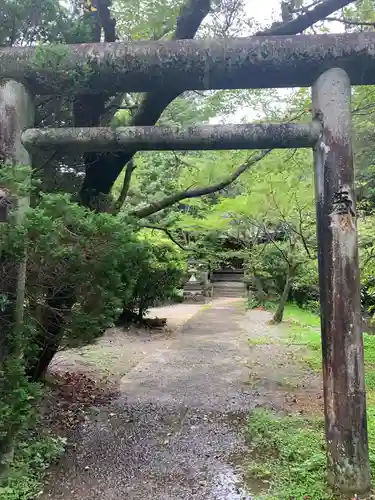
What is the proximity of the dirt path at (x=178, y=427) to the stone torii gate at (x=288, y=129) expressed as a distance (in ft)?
3.75

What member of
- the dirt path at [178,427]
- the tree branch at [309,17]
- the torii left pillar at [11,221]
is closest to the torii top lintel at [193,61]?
the torii left pillar at [11,221]

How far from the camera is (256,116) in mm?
8977

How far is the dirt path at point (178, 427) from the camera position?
3580 mm

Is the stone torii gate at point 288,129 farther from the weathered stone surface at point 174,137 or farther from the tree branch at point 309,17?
the tree branch at point 309,17

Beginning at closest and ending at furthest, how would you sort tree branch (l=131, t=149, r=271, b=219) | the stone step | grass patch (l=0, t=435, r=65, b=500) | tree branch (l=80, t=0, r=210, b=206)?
1. grass patch (l=0, t=435, r=65, b=500)
2. tree branch (l=80, t=0, r=210, b=206)
3. tree branch (l=131, t=149, r=271, b=219)
4. the stone step

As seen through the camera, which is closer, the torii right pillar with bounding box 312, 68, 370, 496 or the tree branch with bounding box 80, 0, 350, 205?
the torii right pillar with bounding box 312, 68, 370, 496

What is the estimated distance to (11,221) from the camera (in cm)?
286

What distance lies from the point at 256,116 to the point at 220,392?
5.72m

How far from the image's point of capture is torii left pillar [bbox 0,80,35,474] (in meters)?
2.94

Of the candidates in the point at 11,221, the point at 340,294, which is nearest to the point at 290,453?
the point at 340,294

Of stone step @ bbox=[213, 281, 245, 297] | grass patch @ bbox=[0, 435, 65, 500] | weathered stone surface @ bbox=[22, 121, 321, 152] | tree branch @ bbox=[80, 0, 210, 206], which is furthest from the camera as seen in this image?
stone step @ bbox=[213, 281, 245, 297]

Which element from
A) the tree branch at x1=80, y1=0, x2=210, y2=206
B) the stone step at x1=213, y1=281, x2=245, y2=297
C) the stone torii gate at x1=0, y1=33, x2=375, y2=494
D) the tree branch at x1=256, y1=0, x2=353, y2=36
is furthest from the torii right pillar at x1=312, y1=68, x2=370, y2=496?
the stone step at x1=213, y1=281, x2=245, y2=297

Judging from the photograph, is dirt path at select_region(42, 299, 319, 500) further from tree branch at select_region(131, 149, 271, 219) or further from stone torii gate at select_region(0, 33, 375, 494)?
tree branch at select_region(131, 149, 271, 219)

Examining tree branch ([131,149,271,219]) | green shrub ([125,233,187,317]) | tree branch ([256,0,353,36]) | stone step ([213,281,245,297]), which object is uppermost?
tree branch ([256,0,353,36])
